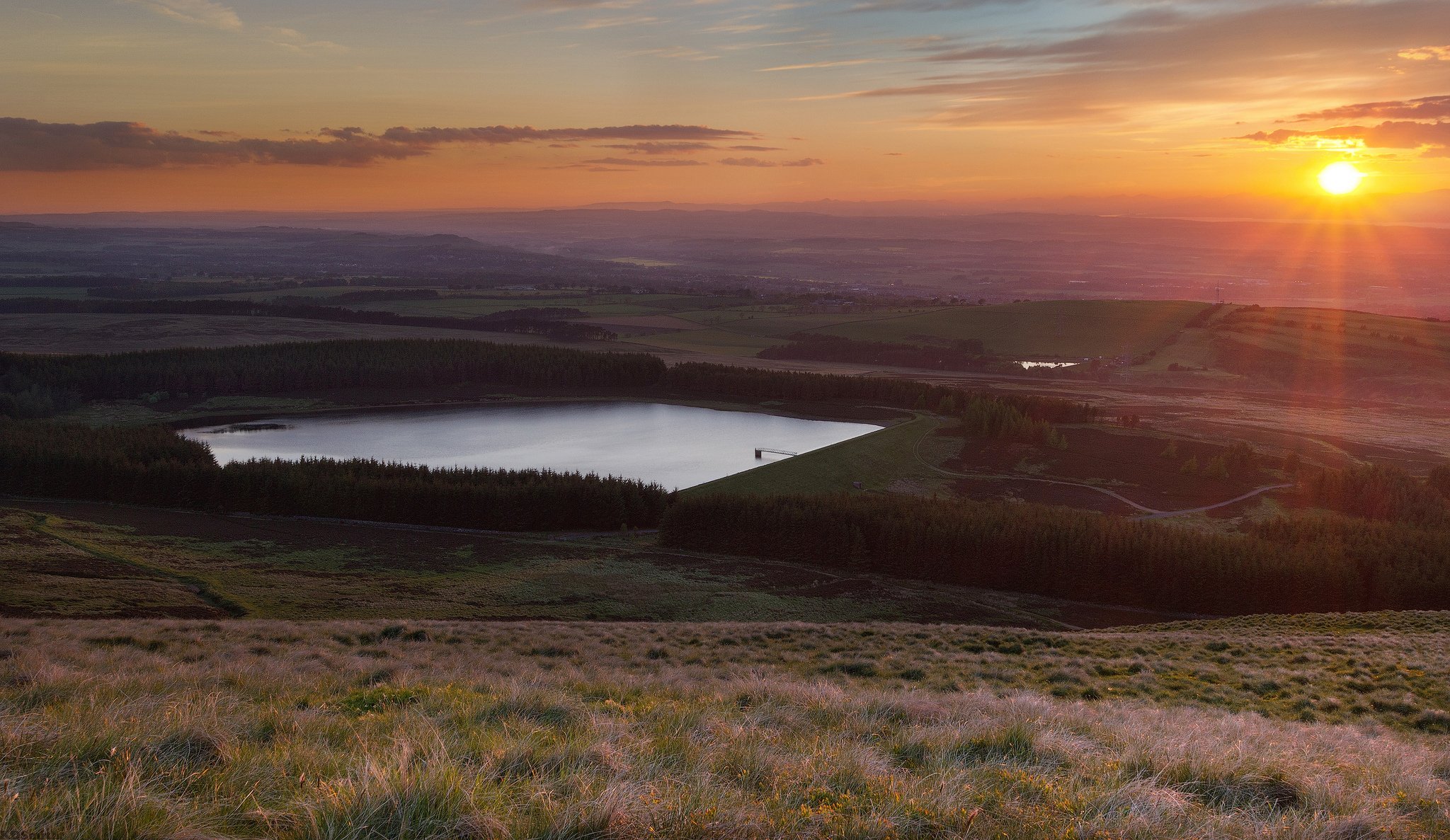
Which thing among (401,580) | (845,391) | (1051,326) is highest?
(1051,326)

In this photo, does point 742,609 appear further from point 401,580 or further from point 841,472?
point 841,472

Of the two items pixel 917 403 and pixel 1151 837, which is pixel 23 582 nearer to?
pixel 1151 837

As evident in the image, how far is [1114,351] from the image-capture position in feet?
471

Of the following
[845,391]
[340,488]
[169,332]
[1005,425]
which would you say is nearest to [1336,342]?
[845,391]

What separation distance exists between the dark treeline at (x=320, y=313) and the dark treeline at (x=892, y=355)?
1202 inches

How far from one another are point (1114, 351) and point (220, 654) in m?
143

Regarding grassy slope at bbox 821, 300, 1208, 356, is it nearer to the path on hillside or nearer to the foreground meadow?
the path on hillside

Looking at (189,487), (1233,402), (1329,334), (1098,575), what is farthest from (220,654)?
(1329,334)

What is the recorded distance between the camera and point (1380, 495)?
61.5 m

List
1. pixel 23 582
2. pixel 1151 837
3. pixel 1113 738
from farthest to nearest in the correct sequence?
pixel 23 582
pixel 1113 738
pixel 1151 837

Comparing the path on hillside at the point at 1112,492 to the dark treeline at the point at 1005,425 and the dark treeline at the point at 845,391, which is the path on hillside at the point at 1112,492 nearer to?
the dark treeline at the point at 1005,425

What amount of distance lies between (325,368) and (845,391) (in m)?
62.0

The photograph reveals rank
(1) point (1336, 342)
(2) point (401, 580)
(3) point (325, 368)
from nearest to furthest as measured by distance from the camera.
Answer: (2) point (401, 580) → (3) point (325, 368) → (1) point (1336, 342)

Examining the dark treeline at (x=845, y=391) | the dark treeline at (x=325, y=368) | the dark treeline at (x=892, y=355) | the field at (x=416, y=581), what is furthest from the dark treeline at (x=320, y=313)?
the field at (x=416, y=581)
